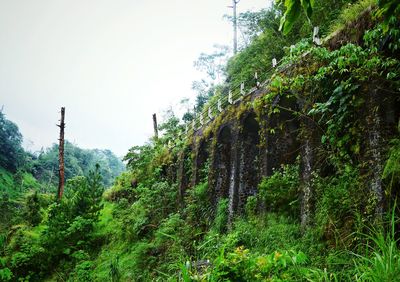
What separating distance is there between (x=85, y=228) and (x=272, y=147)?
1117cm

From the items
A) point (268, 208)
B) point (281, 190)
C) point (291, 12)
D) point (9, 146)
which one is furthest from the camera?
point (9, 146)

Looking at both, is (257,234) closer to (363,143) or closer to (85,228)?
(363,143)

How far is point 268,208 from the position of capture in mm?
10445

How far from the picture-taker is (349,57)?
6.47 metres

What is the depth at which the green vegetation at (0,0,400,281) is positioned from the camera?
353 cm

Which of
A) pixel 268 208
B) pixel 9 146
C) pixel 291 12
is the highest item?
pixel 9 146

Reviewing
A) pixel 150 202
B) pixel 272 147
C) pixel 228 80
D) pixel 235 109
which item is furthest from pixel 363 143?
pixel 228 80

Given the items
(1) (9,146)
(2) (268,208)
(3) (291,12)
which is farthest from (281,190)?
(1) (9,146)

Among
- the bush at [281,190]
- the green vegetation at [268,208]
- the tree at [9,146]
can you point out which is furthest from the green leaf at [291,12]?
the tree at [9,146]

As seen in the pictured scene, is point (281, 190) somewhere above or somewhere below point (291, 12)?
below

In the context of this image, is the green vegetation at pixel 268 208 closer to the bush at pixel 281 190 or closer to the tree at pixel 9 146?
the bush at pixel 281 190

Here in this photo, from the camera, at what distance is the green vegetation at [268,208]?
11.6 ft

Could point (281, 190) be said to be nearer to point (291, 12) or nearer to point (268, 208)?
point (268, 208)

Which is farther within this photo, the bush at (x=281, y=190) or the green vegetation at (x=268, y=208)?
the bush at (x=281, y=190)
